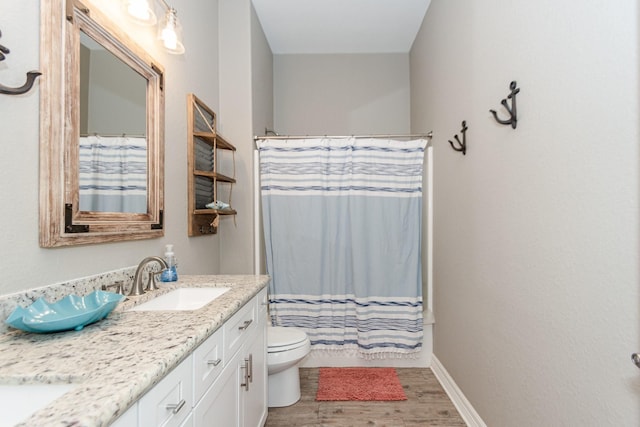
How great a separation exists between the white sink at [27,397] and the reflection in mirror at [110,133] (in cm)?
66

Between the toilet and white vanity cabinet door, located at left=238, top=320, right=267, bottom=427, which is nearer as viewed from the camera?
white vanity cabinet door, located at left=238, top=320, right=267, bottom=427

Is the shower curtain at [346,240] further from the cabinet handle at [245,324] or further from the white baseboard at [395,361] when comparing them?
the cabinet handle at [245,324]

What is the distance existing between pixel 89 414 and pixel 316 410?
1.74 m

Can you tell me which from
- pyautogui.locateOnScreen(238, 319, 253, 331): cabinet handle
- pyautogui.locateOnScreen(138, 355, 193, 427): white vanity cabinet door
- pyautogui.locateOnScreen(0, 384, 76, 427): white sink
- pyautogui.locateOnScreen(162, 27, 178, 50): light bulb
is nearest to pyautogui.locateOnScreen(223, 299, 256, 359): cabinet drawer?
pyautogui.locateOnScreen(238, 319, 253, 331): cabinet handle

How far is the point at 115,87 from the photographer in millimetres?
1336

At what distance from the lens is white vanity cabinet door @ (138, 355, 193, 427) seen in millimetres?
662

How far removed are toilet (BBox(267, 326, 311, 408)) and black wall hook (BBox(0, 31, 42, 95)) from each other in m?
1.56

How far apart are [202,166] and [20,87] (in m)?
1.22

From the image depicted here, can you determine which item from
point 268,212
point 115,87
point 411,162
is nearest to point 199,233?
point 268,212

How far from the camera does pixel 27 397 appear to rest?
0.63 m

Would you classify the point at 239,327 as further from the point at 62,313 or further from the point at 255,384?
the point at 62,313

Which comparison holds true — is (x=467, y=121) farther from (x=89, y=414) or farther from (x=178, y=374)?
(x=89, y=414)

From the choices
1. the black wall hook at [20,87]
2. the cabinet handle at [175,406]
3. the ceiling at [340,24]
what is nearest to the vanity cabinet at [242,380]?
the cabinet handle at [175,406]

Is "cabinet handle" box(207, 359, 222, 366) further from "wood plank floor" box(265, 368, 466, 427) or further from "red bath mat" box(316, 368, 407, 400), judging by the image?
"red bath mat" box(316, 368, 407, 400)
